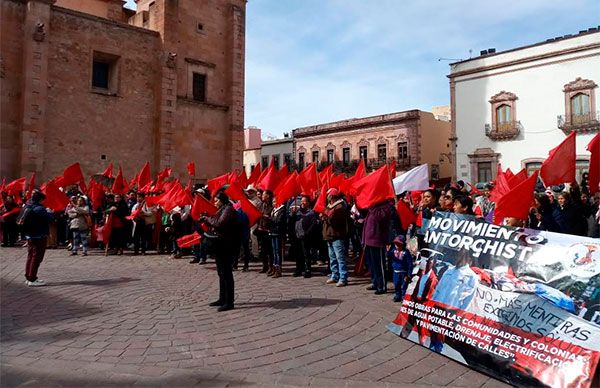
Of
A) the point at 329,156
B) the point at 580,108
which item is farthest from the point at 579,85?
the point at 329,156

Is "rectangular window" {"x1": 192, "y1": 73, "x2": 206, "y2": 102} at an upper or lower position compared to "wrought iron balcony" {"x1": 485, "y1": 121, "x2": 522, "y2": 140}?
upper

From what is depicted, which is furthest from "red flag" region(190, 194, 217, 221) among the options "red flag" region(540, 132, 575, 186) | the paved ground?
"red flag" region(540, 132, 575, 186)

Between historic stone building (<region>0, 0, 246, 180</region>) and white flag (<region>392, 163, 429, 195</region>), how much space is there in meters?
19.1

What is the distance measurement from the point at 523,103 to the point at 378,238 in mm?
29743

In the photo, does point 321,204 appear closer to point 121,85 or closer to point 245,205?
point 245,205

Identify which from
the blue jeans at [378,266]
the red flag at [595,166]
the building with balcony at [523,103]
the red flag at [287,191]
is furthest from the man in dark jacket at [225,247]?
the building with balcony at [523,103]

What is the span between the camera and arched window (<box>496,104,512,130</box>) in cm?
3312

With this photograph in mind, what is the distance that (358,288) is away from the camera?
8.23 meters

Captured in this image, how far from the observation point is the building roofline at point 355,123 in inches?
1592

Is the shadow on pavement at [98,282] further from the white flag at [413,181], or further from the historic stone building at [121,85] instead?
the historic stone building at [121,85]

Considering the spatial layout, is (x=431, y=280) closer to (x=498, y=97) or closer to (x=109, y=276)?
(x=109, y=276)

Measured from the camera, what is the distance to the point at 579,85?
2973 cm

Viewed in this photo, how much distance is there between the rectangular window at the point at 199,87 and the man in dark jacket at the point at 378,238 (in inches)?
853

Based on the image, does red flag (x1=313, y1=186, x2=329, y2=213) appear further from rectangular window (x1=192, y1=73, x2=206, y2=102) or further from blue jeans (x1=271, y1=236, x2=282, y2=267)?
rectangular window (x1=192, y1=73, x2=206, y2=102)
